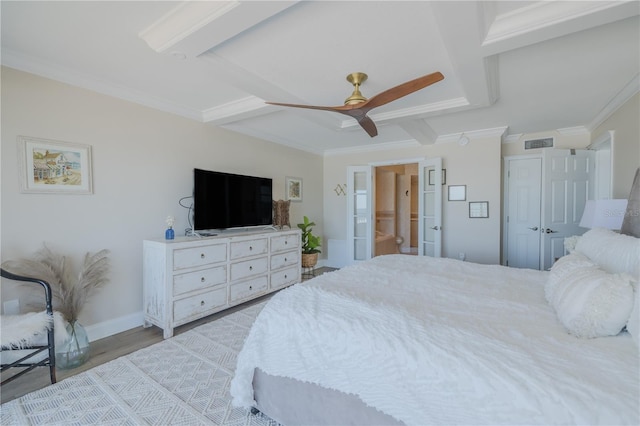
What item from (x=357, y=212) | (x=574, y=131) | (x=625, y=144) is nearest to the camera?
(x=625, y=144)

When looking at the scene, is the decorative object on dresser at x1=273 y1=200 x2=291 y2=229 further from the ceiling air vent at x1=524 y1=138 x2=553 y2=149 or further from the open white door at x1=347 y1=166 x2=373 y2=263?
the ceiling air vent at x1=524 y1=138 x2=553 y2=149

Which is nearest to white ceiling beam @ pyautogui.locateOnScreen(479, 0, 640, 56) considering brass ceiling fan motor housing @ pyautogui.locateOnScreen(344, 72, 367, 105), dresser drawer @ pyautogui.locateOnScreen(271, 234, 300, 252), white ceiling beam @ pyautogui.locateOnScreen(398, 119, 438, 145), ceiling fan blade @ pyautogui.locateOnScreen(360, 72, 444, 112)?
ceiling fan blade @ pyautogui.locateOnScreen(360, 72, 444, 112)

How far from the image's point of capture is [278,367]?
1511mm

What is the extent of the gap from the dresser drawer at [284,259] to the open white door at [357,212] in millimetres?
1414

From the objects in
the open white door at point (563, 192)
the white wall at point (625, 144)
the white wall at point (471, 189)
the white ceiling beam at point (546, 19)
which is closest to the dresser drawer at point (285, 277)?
the white wall at point (471, 189)

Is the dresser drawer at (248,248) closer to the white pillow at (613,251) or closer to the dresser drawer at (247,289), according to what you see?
the dresser drawer at (247,289)

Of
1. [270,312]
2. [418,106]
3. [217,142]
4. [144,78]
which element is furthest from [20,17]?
[418,106]

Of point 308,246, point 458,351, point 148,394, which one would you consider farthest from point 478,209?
point 148,394

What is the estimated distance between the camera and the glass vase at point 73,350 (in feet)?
7.36

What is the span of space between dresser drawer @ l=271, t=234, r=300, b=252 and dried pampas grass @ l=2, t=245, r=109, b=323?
1.94m

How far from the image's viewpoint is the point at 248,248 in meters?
3.59

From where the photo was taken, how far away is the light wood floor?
199cm

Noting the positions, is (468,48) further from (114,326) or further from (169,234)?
(114,326)

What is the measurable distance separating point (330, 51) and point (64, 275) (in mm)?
2924
